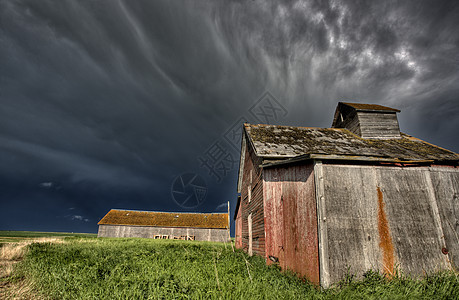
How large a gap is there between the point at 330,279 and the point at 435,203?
4468 mm

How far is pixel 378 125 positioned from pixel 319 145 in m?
7.48

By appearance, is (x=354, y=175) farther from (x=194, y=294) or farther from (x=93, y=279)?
(x=93, y=279)

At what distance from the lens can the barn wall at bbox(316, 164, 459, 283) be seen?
19.1 ft

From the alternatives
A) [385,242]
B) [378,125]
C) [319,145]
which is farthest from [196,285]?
[378,125]

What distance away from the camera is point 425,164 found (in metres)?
7.11

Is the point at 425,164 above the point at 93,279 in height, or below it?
above

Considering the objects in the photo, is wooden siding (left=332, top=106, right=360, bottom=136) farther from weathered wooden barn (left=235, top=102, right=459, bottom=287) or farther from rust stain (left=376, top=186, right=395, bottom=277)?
rust stain (left=376, top=186, right=395, bottom=277)

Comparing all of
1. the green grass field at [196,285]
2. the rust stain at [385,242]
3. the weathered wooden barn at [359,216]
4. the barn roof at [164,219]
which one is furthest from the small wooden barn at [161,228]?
the rust stain at [385,242]

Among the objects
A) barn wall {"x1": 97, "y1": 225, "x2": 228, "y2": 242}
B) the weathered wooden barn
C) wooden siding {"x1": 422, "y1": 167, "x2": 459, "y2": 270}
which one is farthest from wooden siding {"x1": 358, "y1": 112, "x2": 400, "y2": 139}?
barn wall {"x1": 97, "y1": 225, "x2": 228, "y2": 242}

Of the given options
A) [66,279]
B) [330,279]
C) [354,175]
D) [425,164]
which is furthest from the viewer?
[425,164]

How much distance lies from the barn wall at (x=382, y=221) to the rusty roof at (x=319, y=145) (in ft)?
4.99

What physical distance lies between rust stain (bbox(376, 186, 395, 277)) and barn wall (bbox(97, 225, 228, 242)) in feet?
106

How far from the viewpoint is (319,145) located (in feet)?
33.3

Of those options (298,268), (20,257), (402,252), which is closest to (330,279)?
(298,268)
